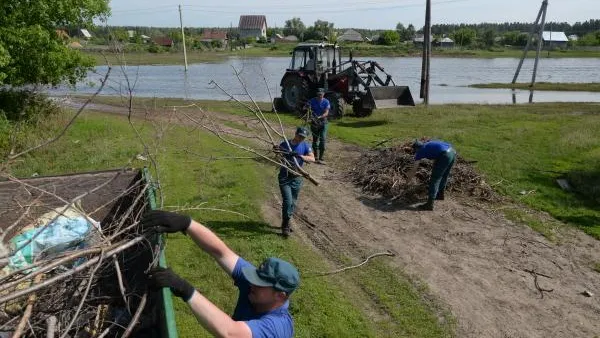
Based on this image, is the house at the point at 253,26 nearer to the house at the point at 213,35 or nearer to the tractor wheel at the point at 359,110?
the house at the point at 213,35

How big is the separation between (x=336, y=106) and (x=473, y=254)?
9.53 meters

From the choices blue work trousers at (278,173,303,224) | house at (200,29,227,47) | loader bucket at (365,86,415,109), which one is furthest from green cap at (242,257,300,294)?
house at (200,29,227,47)

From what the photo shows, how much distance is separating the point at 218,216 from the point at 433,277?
3.42m

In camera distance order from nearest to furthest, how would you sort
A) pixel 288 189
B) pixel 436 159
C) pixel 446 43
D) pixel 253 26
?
pixel 288 189, pixel 436 159, pixel 446 43, pixel 253 26

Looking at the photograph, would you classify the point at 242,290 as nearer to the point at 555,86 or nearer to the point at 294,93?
the point at 294,93

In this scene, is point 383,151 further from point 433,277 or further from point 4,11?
point 4,11

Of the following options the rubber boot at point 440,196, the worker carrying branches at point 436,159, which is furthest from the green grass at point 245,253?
the rubber boot at point 440,196

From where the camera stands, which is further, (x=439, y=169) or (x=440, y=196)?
(x=440, y=196)

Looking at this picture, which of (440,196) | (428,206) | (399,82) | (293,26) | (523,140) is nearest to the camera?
(428,206)

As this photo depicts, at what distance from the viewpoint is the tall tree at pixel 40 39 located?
1130 centimetres

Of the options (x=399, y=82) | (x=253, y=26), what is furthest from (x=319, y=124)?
(x=253, y=26)

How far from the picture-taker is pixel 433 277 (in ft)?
20.0

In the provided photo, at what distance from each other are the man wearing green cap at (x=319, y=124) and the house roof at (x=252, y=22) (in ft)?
326

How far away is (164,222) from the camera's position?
3141mm
